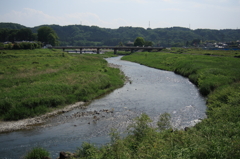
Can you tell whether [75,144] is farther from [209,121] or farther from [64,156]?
[209,121]

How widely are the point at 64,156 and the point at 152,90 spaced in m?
25.9

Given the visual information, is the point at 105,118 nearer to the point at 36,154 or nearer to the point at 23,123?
the point at 23,123

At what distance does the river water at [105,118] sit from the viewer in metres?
18.5

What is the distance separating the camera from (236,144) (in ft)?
37.1

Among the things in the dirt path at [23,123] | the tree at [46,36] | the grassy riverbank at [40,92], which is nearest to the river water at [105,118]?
the dirt path at [23,123]

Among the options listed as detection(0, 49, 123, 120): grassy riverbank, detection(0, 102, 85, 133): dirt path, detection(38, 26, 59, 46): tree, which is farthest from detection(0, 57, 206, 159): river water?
detection(38, 26, 59, 46): tree

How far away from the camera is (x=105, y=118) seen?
81.3ft

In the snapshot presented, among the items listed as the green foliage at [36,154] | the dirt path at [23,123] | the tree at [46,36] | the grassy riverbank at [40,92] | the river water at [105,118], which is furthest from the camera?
the tree at [46,36]

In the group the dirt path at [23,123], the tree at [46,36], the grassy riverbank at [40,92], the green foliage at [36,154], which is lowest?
the dirt path at [23,123]

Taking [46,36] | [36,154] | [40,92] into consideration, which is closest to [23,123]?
[40,92]

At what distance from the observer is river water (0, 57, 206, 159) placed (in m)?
18.5

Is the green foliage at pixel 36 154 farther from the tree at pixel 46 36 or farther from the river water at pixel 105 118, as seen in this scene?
the tree at pixel 46 36

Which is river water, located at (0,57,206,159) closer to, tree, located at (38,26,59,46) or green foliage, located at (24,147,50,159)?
green foliage, located at (24,147,50,159)

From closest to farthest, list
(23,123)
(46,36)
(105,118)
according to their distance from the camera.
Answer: (23,123)
(105,118)
(46,36)
